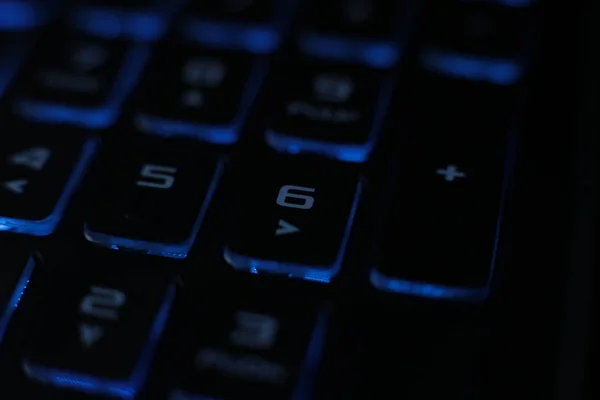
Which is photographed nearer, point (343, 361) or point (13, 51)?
point (343, 361)

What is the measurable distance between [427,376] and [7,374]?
0.62ft

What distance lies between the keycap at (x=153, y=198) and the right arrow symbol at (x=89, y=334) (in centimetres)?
4

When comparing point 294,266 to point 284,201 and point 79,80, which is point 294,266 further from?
point 79,80

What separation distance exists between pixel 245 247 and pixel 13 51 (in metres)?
0.21

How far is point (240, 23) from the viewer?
1.50ft

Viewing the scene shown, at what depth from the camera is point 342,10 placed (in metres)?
0.46

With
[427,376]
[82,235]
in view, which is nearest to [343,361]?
[427,376]

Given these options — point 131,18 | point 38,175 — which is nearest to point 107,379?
point 38,175

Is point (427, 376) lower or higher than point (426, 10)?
lower

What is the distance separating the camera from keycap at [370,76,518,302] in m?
0.36

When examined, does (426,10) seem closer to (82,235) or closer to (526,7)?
(526,7)

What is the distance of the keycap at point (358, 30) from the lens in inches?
17.3

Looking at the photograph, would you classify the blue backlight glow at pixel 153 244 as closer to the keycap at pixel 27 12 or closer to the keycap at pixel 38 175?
the keycap at pixel 38 175

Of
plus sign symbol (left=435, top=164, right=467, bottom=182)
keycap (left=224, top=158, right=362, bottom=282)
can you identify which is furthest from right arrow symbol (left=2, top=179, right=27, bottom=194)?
plus sign symbol (left=435, top=164, right=467, bottom=182)
